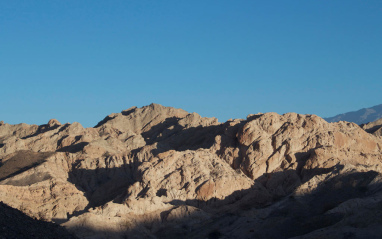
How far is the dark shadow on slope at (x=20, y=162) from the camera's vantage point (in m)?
72.7

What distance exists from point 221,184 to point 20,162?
99.3ft

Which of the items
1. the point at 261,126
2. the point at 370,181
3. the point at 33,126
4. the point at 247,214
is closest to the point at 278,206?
the point at 247,214

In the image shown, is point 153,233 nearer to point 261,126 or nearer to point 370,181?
point 370,181

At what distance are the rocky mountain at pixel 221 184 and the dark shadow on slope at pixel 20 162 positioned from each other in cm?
19

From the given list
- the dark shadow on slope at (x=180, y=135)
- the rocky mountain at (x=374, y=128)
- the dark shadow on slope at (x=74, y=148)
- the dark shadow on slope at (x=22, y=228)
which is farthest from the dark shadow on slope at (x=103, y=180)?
the rocky mountain at (x=374, y=128)

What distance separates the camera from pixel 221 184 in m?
54.6

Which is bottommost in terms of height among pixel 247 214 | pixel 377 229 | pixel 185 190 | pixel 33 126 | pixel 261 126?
pixel 377 229

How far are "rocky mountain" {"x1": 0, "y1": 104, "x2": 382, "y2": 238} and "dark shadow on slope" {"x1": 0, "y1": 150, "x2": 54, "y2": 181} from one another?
0.19 meters

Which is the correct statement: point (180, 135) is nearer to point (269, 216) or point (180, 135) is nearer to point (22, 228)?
point (269, 216)

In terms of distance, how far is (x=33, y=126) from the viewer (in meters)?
114

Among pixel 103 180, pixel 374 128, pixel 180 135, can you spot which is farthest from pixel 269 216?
pixel 374 128

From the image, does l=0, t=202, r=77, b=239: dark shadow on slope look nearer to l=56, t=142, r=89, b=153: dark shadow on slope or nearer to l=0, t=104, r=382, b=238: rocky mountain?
l=0, t=104, r=382, b=238: rocky mountain

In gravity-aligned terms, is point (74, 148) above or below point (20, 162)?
above

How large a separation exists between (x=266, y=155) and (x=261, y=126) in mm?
4588
